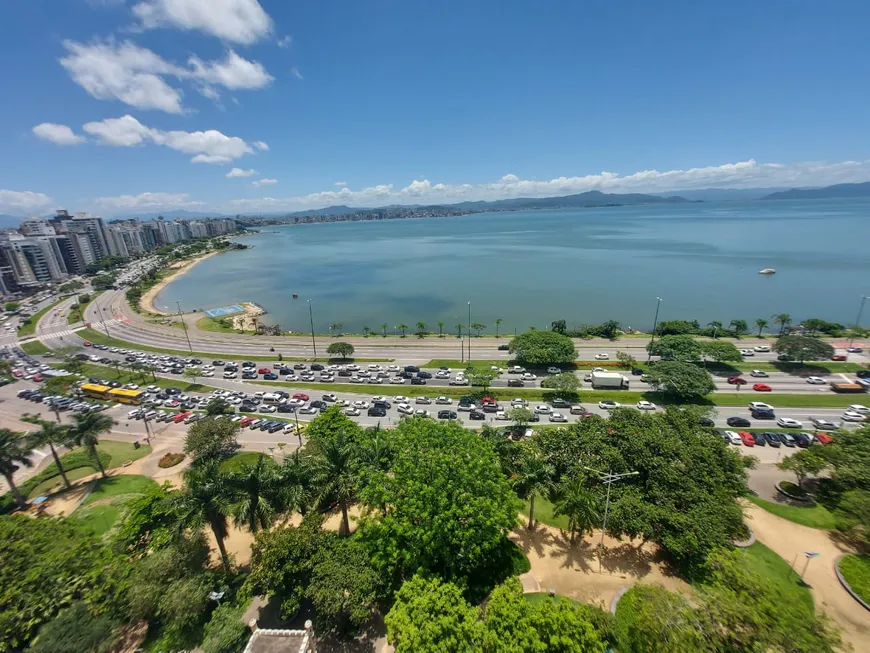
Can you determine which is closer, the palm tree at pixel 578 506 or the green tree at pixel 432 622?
the green tree at pixel 432 622

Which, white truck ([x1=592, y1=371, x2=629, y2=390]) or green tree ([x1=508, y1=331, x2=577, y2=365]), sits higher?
green tree ([x1=508, y1=331, x2=577, y2=365])

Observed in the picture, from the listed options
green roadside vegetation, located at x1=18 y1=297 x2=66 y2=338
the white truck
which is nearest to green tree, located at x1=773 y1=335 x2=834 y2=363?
the white truck

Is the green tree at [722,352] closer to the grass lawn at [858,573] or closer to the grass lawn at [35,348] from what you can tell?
the grass lawn at [858,573]

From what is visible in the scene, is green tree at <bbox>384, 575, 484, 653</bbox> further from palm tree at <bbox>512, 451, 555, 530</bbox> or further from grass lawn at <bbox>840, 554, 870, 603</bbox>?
grass lawn at <bbox>840, 554, 870, 603</bbox>

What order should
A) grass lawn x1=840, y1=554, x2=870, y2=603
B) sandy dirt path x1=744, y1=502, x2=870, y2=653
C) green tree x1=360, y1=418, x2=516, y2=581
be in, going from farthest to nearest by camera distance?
grass lawn x1=840, y1=554, x2=870, y2=603, green tree x1=360, y1=418, x2=516, y2=581, sandy dirt path x1=744, y1=502, x2=870, y2=653

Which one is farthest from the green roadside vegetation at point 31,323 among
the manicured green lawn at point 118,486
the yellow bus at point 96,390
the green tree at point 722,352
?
the green tree at point 722,352

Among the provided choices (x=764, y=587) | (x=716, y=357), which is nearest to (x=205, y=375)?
(x=764, y=587)

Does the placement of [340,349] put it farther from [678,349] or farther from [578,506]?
[678,349]

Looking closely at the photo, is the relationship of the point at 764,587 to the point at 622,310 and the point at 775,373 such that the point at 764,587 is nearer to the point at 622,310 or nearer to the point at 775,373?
the point at 775,373
